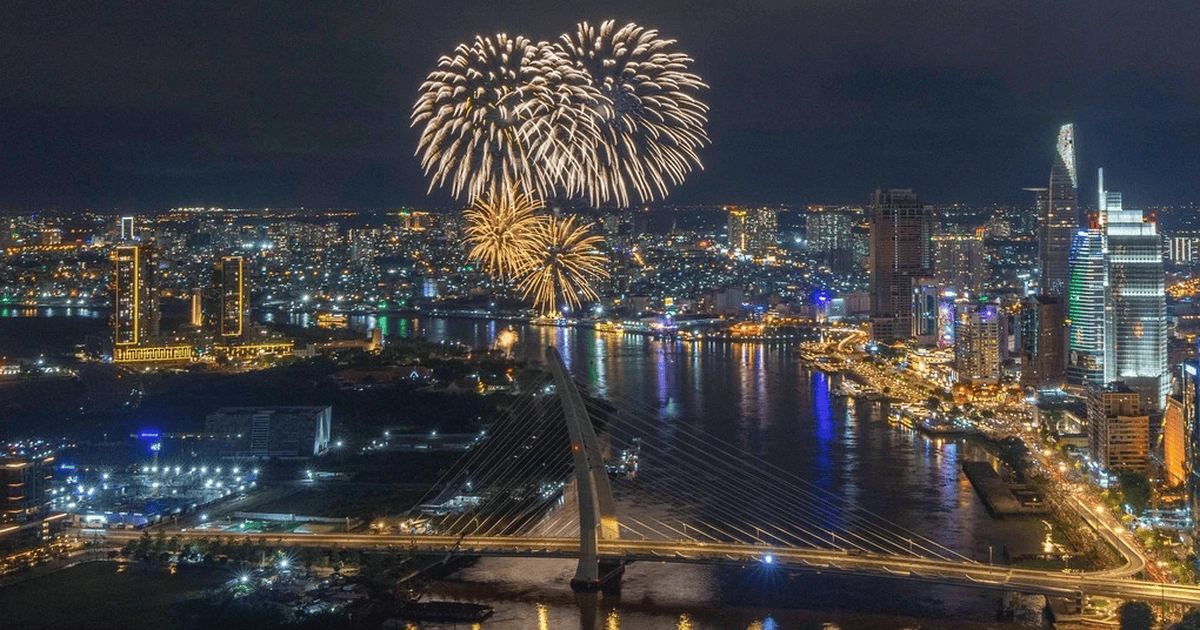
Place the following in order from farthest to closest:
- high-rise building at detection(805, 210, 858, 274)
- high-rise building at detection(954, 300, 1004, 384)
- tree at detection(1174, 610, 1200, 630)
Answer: high-rise building at detection(805, 210, 858, 274), high-rise building at detection(954, 300, 1004, 384), tree at detection(1174, 610, 1200, 630)

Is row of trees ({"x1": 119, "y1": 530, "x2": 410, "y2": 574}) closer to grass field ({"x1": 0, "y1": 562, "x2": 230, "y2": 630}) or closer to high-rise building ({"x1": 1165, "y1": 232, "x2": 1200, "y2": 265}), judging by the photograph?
grass field ({"x1": 0, "y1": 562, "x2": 230, "y2": 630})

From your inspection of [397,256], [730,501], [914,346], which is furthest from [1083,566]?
[397,256]

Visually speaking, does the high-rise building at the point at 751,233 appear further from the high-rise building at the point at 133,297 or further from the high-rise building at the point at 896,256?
the high-rise building at the point at 133,297

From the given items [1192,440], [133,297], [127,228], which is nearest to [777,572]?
[1192,440]

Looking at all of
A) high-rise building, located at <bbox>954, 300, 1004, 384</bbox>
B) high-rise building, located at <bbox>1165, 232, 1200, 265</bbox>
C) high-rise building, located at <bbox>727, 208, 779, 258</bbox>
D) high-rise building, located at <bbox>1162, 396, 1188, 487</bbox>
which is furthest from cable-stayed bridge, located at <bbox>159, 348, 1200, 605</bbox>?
high-rise building, located at <bbox>727, 208, 779, 258</bbox>

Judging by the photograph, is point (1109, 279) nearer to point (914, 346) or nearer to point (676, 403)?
point (914, 346)

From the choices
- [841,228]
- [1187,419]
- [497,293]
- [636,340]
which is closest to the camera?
[1187,419]
